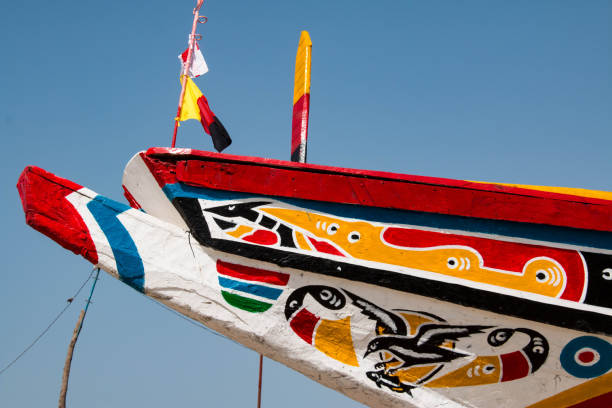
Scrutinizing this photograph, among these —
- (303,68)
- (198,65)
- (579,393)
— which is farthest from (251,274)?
(198,65)

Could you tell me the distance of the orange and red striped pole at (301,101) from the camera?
4652 millimetres

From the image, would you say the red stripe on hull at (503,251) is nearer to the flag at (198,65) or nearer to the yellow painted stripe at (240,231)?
the yellow painted stripe at (240,231)

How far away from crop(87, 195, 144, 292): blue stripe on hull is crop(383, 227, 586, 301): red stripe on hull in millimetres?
1501

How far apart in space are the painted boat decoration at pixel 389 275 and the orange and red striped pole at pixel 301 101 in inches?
42.0

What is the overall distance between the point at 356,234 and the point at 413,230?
1.09 ft

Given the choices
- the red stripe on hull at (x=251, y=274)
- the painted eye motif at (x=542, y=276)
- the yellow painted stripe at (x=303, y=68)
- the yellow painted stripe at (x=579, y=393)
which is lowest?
the yellow painted stripe at (x=579, y=393)

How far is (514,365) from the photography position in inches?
136

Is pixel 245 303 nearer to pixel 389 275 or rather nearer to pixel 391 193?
pixel 389 275

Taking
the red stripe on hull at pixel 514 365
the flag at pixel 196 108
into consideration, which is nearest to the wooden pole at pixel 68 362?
the flag at pixel 196 108

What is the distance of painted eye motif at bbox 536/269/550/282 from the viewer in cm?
341

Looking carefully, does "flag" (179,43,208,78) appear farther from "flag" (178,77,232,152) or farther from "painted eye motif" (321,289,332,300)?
"painted eye motif" (321,289,332,300)

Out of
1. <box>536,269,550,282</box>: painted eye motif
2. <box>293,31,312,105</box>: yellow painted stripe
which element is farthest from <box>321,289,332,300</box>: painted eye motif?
<box>293,31,312,105</box>: yellow painted stripe

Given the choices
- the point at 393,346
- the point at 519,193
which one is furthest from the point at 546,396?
the point at 519,193

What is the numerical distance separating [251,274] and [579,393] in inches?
79.1
